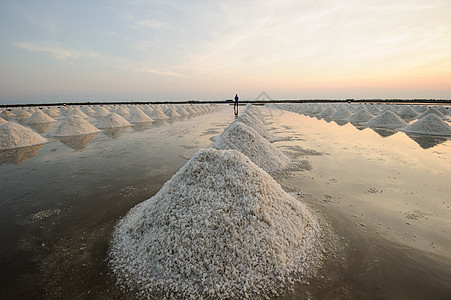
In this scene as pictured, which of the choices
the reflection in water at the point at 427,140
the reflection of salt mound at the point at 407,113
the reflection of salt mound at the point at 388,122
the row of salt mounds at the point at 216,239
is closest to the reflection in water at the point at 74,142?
the row of salt mounds at the point at 216,239

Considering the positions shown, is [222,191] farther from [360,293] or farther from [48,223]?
[48,223]

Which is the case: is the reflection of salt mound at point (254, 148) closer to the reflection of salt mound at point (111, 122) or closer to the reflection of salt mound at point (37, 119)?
the reflection of salt mound at point (111, 122)

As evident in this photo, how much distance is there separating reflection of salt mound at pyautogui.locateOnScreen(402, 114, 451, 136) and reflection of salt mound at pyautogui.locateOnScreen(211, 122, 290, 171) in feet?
40.7

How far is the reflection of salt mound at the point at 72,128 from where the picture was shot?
13897 mm

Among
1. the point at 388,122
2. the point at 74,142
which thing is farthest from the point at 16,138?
the point at 388,122

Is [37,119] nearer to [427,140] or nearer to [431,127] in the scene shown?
[427,140]


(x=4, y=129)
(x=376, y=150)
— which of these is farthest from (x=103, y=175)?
(x=376, y=150)

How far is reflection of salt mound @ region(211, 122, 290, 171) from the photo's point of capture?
7.06m

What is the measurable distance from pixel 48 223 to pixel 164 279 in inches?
119

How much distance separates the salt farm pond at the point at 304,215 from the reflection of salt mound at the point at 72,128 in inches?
206

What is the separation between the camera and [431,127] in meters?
13.6

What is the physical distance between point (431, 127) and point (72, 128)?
949 inches

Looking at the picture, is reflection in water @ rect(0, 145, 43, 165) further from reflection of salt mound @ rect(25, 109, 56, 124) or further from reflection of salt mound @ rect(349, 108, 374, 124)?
reflection of salt mound @ rect(349, 108, 374, 124)

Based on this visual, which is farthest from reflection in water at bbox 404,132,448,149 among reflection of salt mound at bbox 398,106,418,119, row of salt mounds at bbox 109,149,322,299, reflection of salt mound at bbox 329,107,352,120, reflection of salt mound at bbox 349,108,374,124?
reflection of salt mound at bbox 398,106,418,119
